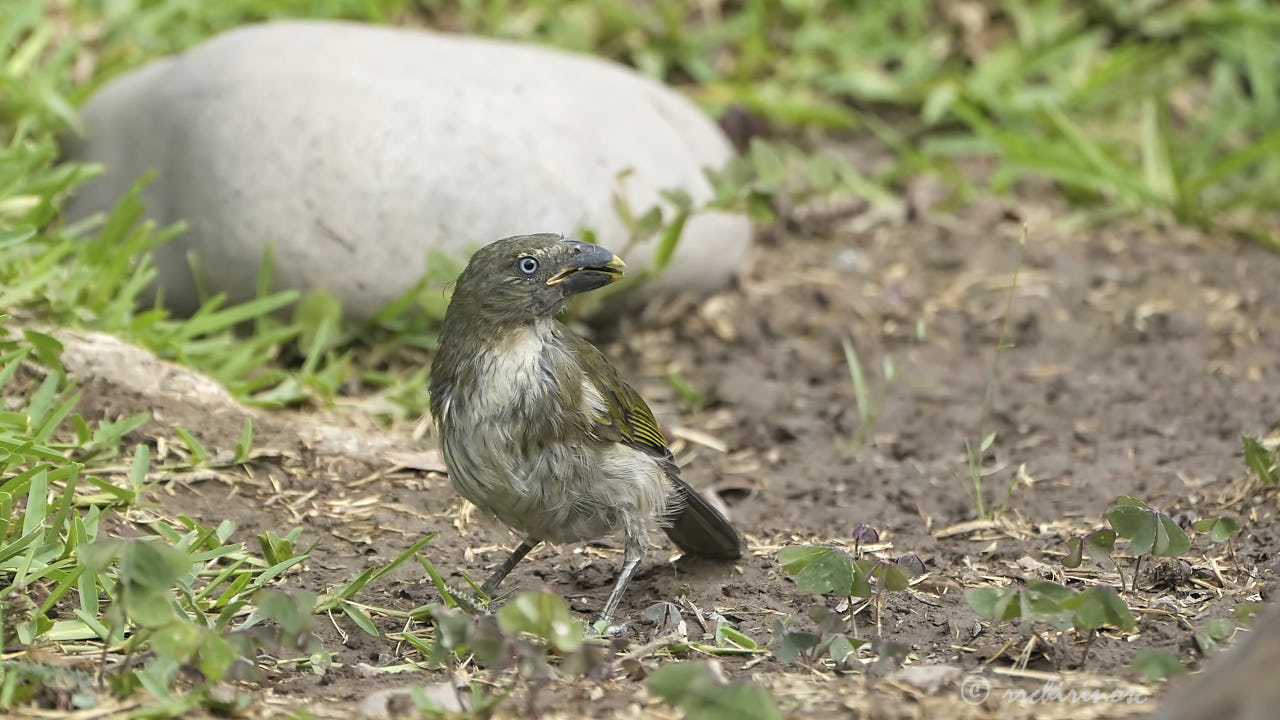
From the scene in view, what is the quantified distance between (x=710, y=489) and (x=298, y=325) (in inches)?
73.5

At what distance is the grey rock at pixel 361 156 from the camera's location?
5871 millimetres

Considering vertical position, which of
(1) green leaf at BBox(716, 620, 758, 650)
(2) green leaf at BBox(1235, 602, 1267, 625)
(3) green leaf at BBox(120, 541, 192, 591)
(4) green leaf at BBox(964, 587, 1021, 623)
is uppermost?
(3) green leaf at BBox(120, 541, 192, 591)

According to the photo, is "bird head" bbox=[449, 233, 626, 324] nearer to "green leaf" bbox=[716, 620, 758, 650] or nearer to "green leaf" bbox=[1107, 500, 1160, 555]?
"green leaf" bbox=[716, 620, 758, 650]

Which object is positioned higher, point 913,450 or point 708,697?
point 708,697

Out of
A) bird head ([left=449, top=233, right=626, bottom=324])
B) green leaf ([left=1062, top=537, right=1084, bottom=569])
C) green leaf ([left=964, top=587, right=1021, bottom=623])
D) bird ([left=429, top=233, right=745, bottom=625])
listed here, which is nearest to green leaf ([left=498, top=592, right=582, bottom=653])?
bird ([left=429, top=233, right=745, bottom=625])

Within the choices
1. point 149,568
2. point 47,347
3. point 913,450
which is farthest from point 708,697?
point 913,450

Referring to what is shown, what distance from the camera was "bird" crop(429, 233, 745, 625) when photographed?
3.82 metres

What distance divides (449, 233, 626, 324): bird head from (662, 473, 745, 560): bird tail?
64 centimetres

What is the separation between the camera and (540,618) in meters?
2.96

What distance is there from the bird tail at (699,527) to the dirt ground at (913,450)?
0.07 m

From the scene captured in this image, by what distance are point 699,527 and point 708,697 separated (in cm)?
138

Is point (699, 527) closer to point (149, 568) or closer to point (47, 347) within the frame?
point (149, 568)

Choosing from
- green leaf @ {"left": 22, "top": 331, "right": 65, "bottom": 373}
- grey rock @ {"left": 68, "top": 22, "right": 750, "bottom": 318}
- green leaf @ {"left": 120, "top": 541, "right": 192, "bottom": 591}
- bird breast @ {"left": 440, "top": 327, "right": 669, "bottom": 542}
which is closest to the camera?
green leaf @ {"left": 120, "top": 541, "right": 192, "bottom": 591}

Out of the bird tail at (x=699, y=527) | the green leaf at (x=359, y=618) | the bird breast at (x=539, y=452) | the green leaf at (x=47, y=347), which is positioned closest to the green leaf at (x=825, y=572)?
the bird tail at (x=699, y=527)
